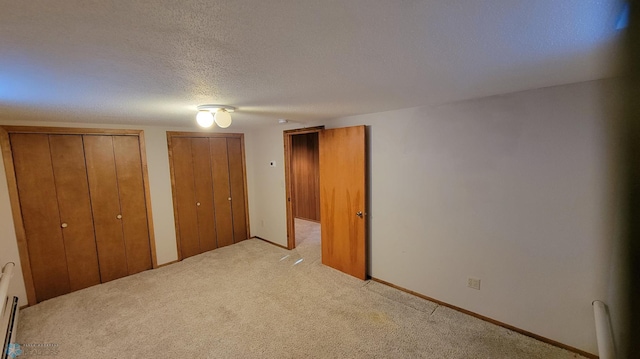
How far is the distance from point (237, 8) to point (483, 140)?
2.30m

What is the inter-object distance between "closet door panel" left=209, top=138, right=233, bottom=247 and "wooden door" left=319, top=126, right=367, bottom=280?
1879 mm

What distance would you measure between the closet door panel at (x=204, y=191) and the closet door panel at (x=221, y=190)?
82mm

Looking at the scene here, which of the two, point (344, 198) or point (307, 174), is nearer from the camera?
point (344, 198)

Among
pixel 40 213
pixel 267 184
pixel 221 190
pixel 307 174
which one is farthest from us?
pixel 307 174

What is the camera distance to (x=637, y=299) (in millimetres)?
282

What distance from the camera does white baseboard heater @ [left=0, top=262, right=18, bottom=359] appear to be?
2.08m

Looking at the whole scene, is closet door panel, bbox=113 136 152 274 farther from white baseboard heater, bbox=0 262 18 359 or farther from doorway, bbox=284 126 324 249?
doorway, bbox=284 126 324 249

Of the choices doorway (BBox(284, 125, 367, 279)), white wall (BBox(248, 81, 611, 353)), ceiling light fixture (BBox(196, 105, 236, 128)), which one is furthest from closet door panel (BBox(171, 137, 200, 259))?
white wall (BBox(248, 81, 611, 353))

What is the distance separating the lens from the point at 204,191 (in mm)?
4254

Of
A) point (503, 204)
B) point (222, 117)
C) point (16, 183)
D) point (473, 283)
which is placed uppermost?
point (222, 117)

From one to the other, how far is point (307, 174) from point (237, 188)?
74.4 inches

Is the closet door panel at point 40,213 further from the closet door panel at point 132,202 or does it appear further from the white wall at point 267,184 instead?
the white wall at point 267,184

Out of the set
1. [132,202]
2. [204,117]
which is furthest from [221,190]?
[204,117]

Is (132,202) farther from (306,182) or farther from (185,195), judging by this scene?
(306,182)
